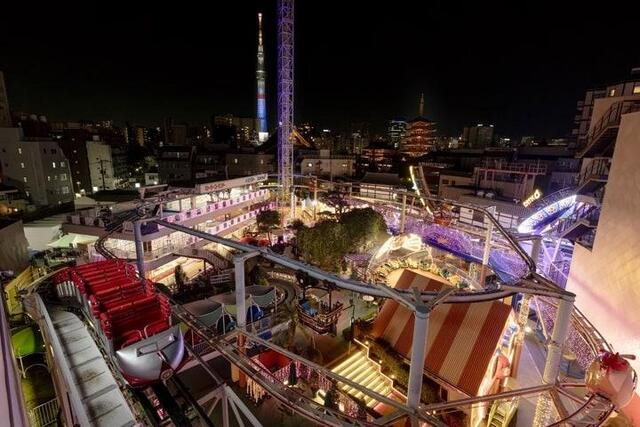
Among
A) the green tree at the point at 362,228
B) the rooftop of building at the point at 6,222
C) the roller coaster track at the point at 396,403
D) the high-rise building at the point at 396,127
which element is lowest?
the green tree at the point at 362,228

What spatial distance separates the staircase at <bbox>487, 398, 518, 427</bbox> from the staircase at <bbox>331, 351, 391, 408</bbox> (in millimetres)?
3333

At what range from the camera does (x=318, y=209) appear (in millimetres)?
35031

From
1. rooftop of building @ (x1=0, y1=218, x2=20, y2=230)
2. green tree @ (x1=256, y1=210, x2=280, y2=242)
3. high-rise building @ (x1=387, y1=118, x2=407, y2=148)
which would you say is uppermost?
high-rise building @ (x1=387, y1=118, x2=407, y2=148)

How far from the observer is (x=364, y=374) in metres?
11.4

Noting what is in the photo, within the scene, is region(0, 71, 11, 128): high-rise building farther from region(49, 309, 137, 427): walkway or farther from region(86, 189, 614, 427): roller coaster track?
region(86, 189, 614, 427): roller coaster track

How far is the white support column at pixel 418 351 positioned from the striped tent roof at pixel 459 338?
227 inches

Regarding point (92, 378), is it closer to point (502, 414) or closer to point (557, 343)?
point (557, 343)

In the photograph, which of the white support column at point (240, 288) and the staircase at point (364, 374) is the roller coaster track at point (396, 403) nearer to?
the white support column at point (240, 288)

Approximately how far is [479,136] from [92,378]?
148 m

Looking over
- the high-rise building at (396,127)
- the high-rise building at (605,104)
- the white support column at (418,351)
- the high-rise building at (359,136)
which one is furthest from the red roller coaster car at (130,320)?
the high-rise building at (396,127)

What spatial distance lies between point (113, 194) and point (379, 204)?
28.2 meters

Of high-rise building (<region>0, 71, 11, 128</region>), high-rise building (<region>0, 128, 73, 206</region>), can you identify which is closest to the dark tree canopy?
high-rise building (<region>0, 128, 73, 206</region>)

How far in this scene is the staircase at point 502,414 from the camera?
9.62 m

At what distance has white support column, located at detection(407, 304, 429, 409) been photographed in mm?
4332
